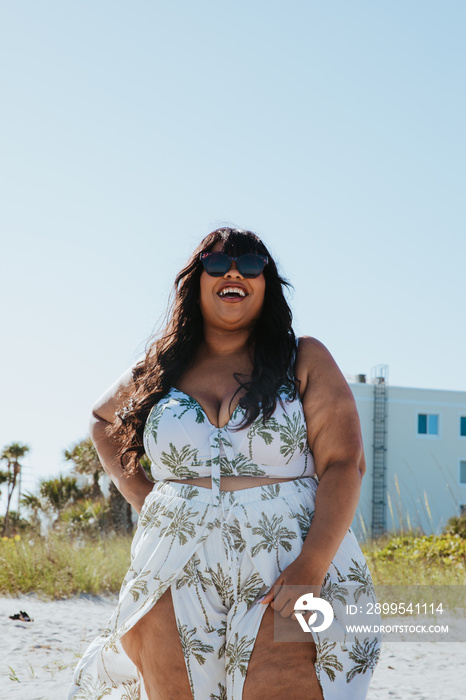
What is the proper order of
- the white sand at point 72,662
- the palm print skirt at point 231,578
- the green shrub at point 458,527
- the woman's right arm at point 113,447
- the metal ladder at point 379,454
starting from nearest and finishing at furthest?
the palm print skirt at point 231,578 < the woman's right arm at point 113,447 < the white sand at point 72,662 < the green shrub at point 458,527 < the metal ladder at point 379,454

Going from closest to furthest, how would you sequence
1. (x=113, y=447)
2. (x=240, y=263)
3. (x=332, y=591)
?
(x=332, y=591)
(x=240, y=263)
(x=113, y=447)

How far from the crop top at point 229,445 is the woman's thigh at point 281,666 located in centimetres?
47

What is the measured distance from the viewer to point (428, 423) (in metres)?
34.7

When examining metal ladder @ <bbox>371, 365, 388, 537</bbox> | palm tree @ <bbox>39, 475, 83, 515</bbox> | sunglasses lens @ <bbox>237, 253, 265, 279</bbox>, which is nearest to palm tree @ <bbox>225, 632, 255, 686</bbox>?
sunglasses lens @ <bbox>237, 253, 265, 279</bbox>

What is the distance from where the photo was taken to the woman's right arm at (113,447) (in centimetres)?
311

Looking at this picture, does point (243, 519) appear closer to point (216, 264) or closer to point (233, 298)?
point (233, 298)

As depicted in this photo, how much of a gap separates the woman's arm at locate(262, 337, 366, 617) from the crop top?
6 cm

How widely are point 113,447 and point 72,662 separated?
2873mm

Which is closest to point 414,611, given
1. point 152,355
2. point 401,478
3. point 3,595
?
point 3,595

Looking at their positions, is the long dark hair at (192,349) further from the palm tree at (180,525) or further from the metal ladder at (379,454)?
the metal ladder at (379,454)

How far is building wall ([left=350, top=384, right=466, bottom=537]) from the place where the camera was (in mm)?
32531

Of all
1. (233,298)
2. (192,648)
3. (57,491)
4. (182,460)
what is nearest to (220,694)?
(192,648)

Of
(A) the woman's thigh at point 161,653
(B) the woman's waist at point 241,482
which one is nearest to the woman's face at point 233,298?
(B) the woman's waist at point 241,482

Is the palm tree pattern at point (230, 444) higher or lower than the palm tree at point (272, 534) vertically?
higher
